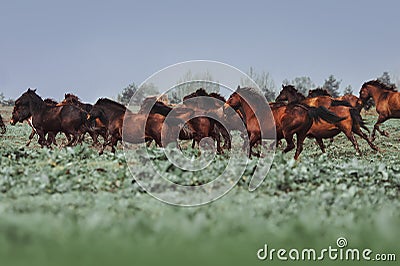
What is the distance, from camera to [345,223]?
23.2ft

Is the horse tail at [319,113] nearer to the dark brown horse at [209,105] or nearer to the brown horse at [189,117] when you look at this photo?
the dark brown horse at [209,105]

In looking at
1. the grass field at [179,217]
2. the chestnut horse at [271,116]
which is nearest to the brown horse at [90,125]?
the chestnut horse at [271,116]

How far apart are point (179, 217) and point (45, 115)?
12456mm

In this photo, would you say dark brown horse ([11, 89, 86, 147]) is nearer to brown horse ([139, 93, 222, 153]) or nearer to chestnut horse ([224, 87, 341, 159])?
brown horse ([139, 93, 222, 153])

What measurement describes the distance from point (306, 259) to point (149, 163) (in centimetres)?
354

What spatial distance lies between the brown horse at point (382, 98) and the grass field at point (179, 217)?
1060 cm

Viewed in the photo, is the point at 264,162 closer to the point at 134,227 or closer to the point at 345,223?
the point at 345,223

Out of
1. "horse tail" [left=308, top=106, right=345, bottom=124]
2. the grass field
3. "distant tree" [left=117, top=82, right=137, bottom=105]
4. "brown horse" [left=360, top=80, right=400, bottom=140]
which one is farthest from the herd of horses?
"distant tree" [left=117, top=82, right=137, bottom=105]

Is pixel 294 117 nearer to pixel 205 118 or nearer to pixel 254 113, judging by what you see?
pixel 254 113

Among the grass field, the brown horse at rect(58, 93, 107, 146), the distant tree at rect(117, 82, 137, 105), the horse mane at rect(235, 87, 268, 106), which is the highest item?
the distant tree at rect(117, 82, 137, 105)

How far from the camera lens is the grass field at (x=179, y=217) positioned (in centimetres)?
595

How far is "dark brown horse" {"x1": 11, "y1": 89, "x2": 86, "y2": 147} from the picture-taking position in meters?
18.2

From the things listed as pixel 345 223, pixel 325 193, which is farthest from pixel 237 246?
pixel 325 193

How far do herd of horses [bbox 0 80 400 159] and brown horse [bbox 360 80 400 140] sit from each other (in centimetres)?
251
